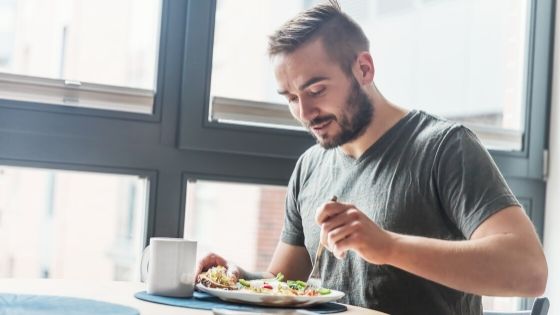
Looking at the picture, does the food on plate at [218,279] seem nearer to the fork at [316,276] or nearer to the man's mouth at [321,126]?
the fork at [316,276]

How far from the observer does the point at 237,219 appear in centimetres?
252

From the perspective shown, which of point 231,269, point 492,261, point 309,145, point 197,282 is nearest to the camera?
point 492,261

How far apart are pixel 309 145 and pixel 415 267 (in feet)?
2.90

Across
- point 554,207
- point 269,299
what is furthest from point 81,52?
point 554,207

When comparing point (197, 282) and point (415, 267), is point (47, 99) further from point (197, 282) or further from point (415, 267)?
point (415, 267)

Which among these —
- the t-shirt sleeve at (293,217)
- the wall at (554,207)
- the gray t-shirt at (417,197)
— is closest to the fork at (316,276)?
the gray t-shirt at (417,197)

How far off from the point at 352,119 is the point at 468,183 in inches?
13.3

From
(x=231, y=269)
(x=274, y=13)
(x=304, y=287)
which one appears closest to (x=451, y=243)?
(x=304, y=287)

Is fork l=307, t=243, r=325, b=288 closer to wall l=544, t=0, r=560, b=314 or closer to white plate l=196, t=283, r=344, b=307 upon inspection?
white plate l=196, t=283, r=344, b=307

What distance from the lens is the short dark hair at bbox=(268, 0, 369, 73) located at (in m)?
1.85

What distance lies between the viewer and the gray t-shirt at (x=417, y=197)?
1630 mm

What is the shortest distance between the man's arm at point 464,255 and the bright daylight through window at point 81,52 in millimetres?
884

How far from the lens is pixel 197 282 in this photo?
167 centimetres

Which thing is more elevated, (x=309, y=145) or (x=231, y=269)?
(x=309, y=145)
